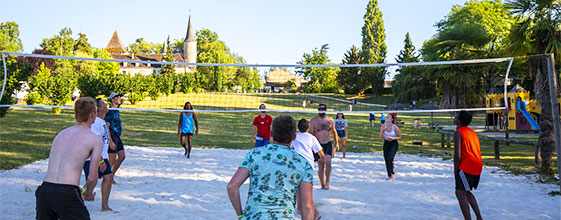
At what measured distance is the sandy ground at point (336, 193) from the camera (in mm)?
5898

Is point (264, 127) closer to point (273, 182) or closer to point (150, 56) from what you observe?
point (273, 182)

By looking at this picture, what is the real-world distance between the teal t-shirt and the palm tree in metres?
8.04

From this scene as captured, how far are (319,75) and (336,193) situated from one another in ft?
228

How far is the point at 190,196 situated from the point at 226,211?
1133mm

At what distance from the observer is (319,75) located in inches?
3000

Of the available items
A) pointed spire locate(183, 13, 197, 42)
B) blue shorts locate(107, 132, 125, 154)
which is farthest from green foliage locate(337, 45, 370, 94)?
blue shorts locate(107, 132, 125, 154)

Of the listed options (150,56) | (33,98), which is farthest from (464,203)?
(150,56)

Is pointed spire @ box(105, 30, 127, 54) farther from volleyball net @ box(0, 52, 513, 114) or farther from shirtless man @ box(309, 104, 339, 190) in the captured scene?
shirtless man @ box(309, 104, 339, 190)

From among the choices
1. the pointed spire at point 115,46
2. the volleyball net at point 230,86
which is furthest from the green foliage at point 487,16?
the pointed spire at point 115,46

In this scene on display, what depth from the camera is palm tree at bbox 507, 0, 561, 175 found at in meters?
8.93

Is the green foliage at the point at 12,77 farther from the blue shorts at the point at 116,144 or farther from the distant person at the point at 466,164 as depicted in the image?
the distant person at the point at 466,164

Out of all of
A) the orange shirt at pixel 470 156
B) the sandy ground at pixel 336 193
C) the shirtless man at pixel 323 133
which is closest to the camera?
the orange shirt at pixel 470 156

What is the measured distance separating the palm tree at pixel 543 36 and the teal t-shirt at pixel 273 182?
804cm

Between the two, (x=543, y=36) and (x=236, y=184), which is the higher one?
(x=543, y=36)
